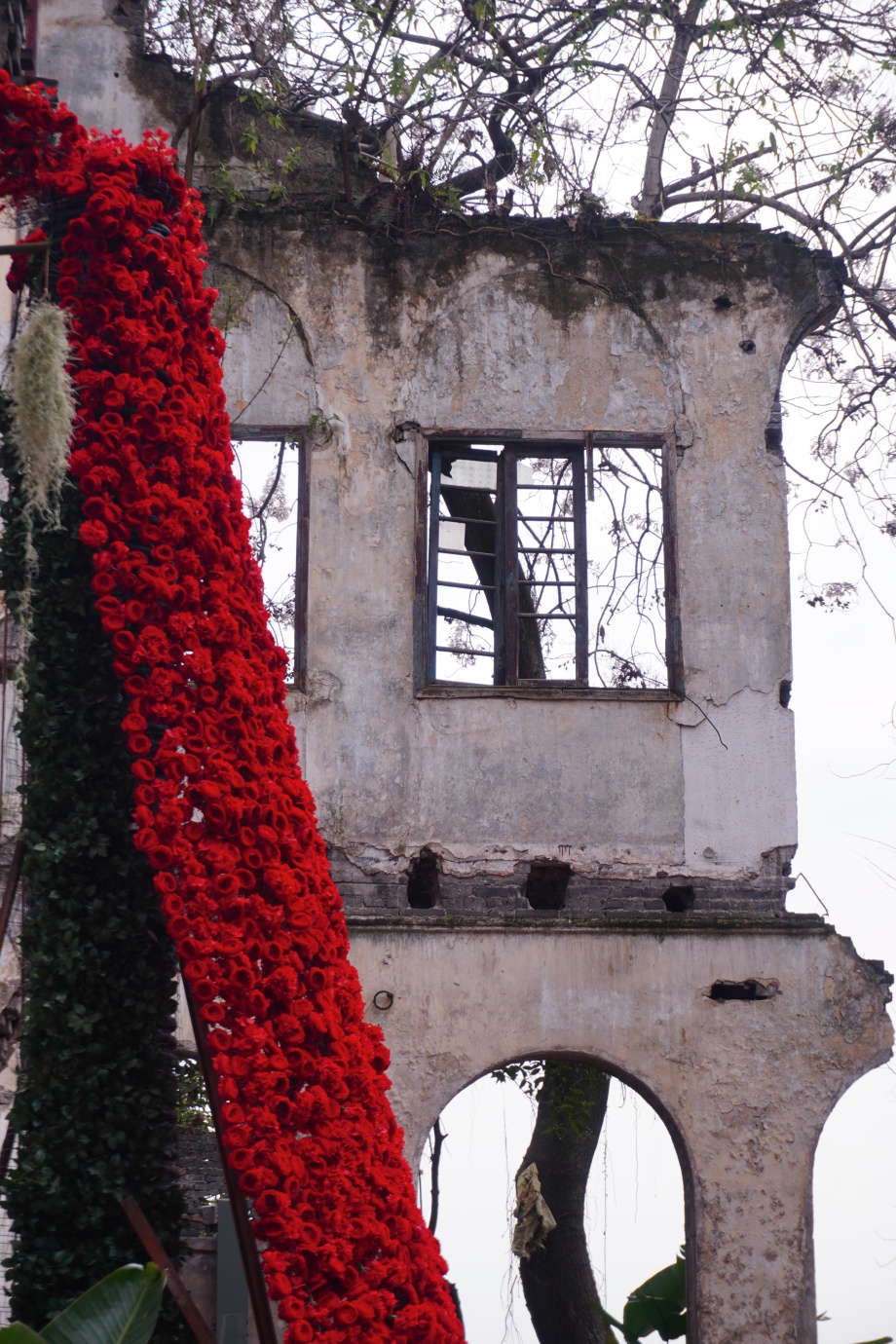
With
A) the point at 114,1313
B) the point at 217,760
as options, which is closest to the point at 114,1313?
the point at 114,1313

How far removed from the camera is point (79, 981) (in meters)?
4.56

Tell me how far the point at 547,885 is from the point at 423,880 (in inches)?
28.0

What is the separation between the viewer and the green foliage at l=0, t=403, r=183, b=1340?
447cm

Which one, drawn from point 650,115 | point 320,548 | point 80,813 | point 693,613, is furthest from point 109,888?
point 650,115

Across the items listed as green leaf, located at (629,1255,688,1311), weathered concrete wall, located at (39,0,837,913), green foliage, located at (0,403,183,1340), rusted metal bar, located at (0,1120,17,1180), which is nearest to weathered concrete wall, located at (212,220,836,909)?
weathered concrete wall, located at (39,0,837,913)

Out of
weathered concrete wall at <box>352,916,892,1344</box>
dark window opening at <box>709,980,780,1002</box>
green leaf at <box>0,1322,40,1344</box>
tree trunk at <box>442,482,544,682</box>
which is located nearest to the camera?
green leaf at <box>0,1322,40,1344</box>

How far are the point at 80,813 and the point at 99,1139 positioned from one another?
1011mm

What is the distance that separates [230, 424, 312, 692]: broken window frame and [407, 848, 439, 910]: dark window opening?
1176 millimetres

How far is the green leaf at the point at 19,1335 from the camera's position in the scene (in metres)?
3.84

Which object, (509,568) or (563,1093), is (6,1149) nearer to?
(509,568)

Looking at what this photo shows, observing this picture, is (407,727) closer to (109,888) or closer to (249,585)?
(249,585)

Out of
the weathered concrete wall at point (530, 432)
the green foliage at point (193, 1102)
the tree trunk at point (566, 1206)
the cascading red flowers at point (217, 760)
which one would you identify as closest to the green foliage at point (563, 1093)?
the tree trunk at point (566, 1206)

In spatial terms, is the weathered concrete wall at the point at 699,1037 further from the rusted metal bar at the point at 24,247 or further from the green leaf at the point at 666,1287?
the rusted metal bar at the point at 24,247

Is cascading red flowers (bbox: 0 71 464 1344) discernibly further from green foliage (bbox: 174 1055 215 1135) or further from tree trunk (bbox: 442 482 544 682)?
green foliage (bbox: 174 1055 215 1135)
